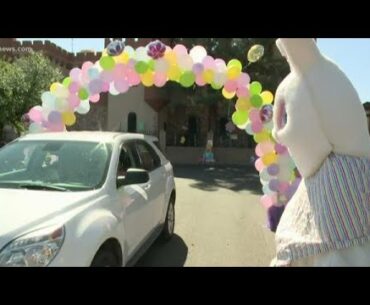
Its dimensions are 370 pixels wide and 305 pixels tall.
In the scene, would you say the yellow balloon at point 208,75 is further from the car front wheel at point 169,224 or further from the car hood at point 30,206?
the car hood at point 30,206

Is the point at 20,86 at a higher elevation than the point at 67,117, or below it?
higher

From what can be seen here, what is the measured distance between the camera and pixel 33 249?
9.75 ft

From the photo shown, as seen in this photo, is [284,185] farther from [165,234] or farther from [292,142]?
[292,142]

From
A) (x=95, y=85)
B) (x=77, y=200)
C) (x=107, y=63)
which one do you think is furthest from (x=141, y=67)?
(x=77, y=200)

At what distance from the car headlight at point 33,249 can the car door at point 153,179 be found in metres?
2.04

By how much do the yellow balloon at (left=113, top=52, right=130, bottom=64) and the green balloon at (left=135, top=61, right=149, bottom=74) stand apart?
0.20 meters

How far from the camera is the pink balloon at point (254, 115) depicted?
7023 mm

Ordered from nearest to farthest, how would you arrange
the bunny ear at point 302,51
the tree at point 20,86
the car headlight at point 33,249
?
the car headlight at point 33,249 → the bunny ear at point 302,51 → the tree at point 20,86

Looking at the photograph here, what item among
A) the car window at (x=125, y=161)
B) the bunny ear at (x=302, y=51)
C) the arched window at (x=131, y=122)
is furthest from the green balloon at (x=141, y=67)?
the arched window at (x=131, y=122)

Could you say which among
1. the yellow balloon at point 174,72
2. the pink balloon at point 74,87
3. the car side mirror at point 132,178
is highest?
the yellow balloon at point 174,72

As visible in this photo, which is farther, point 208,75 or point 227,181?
point 227,181

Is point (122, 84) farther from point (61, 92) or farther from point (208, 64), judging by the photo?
point (208, 64)

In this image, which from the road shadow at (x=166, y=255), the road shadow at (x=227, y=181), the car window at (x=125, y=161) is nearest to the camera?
the car window at (x=125, y=161)

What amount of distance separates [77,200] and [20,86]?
15.8m
